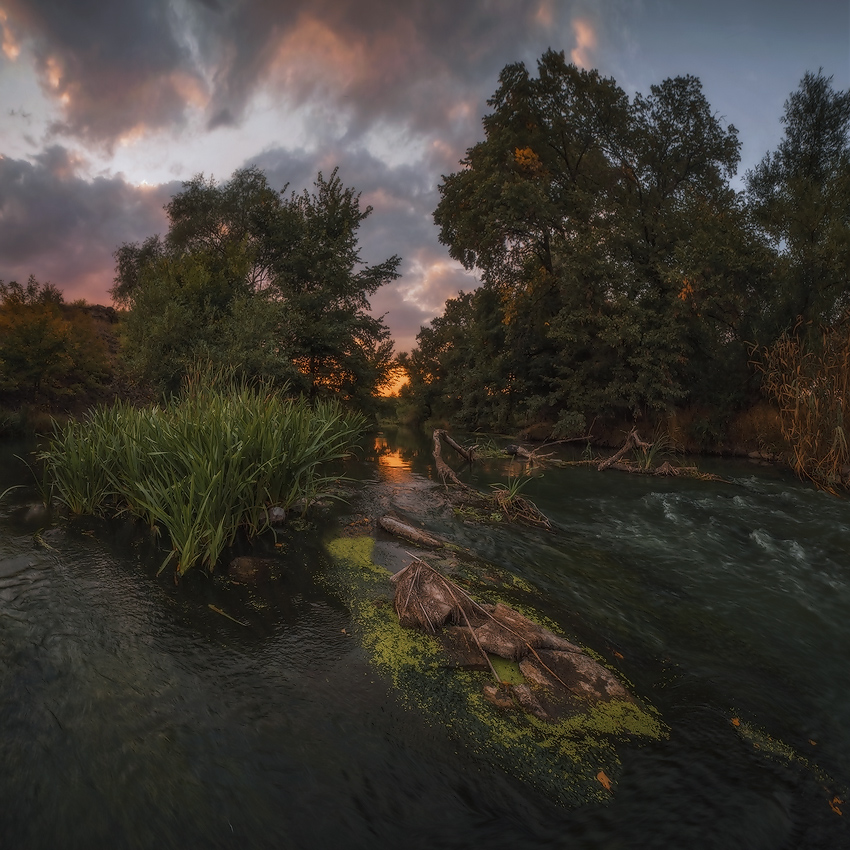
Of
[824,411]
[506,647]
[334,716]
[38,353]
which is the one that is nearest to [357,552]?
[506,647]

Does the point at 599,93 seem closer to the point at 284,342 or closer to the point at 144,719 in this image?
the point at 284,342

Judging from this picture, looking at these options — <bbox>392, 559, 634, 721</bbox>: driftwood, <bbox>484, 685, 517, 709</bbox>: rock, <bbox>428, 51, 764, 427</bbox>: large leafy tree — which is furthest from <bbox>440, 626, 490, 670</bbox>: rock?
<bbox>428, 51, 764, 427</bbox>: large leafy tree

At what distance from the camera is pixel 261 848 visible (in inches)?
80.9

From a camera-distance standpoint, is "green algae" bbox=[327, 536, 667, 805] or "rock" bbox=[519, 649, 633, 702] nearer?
"green algae" bbox=[327, 536, 667, 805]

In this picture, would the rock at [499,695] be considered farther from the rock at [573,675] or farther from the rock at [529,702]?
the rock at [573,675]

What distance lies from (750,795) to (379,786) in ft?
6.11

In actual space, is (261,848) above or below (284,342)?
below

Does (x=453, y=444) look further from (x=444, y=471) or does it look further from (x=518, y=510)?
(x=518, y=510)

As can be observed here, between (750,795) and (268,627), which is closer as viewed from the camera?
(750,795)

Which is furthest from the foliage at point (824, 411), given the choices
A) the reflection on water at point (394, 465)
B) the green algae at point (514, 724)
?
the green algae at point (514, 724)

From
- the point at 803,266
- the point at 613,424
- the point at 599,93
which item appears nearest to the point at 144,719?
the point at 803,266

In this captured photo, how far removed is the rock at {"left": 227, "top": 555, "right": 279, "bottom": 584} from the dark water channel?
0.22 metres

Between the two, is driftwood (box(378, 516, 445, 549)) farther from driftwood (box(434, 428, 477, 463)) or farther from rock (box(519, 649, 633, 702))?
driftwood (box(434, 428, 477, 463))

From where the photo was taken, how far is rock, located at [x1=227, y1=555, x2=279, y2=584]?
4625 millimetres
